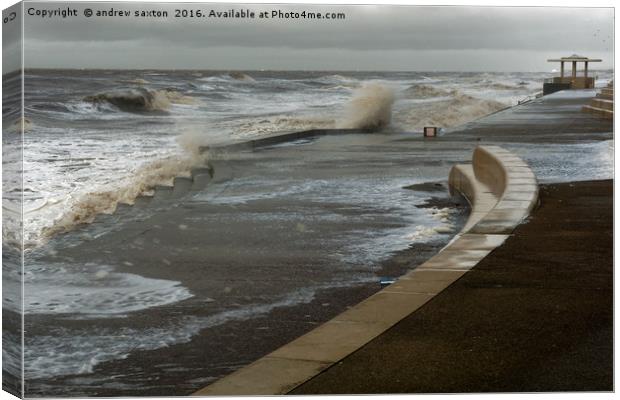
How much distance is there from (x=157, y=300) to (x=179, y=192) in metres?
0.71

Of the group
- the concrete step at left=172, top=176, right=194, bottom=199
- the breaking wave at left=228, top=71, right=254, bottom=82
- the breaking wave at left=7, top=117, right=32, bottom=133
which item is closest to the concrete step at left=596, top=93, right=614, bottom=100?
the breaking wave at left=228, top=71, right=254, bottom=82

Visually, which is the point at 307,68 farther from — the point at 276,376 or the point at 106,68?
the point at 276,376

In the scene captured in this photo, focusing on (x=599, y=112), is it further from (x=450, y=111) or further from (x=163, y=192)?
(x=163, y=192)

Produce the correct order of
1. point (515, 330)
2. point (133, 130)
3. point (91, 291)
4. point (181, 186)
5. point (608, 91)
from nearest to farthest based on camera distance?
Answer: point (515, 330)
point (91, 291)
point (133, 130)
point (608, 91)
point (181, 186)

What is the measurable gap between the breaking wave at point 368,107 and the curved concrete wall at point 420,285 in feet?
1.63

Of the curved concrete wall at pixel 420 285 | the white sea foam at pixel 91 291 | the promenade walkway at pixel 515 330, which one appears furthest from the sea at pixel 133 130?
the promenade walkway at pixel 515 330

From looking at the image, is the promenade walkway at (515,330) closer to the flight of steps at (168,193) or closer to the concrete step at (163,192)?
the flight of steps at (168,193)

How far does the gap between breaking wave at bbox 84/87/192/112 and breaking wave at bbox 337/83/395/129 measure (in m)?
0.86

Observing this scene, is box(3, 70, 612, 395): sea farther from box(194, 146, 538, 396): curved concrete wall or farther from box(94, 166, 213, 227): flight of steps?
box(194, 146, 538, 396): curved concrete wall

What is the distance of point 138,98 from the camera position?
7051mm

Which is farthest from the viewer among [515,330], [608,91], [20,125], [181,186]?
[181,186]

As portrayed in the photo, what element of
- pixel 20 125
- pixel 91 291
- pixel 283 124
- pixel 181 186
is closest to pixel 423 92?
pixel 283 124

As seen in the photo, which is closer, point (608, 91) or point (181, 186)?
point (608, 91)

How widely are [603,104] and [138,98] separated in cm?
230
